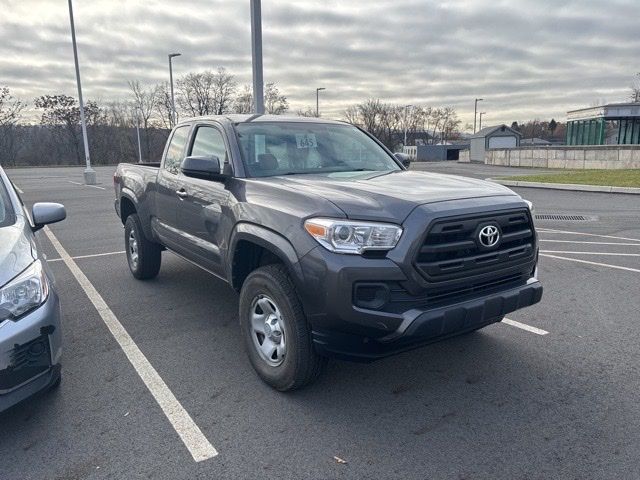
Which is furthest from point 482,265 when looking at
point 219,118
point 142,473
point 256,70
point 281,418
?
point 256,70

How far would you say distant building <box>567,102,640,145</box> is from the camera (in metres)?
33.6

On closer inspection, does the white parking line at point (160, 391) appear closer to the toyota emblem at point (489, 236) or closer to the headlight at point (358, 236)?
the headlight at point (358, 236)

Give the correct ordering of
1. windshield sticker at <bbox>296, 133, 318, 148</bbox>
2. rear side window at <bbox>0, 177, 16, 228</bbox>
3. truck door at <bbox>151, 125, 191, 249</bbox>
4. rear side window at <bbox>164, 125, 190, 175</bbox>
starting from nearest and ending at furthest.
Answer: rear side window at <bbox>0, 177, 16, 228</bbox> → windshield sticker at <bbox>296, 133, 318, 148</bbox> → truck door at <bbox>151, 125, 191, 249</bbox> → rear side window at <bbox>164, 125, 190, 175</bbox>

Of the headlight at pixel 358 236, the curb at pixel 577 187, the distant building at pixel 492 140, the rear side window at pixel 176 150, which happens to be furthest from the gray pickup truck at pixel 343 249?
the distant building at pixel 492 140

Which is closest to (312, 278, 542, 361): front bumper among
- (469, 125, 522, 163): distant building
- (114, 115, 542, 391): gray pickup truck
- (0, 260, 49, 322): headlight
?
(114, 115, 542, 391): gray pickup truck

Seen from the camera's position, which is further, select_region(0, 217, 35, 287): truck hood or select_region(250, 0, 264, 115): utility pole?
select_region(250, 0, 264, 115): utility pole

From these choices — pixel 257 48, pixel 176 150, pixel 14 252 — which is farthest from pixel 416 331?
pixel 257 48

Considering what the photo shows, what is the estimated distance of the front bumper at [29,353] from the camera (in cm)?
265

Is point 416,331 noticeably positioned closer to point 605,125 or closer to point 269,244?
point 269,244

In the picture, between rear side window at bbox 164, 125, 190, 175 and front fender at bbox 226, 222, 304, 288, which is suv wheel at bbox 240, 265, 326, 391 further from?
rear side window at bbox 164, 125, 190, 175

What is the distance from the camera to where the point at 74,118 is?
5872cm

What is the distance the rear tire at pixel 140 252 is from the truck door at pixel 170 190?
51cm

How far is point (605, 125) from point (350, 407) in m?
39.9

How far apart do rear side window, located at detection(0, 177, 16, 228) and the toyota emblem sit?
126 inches
